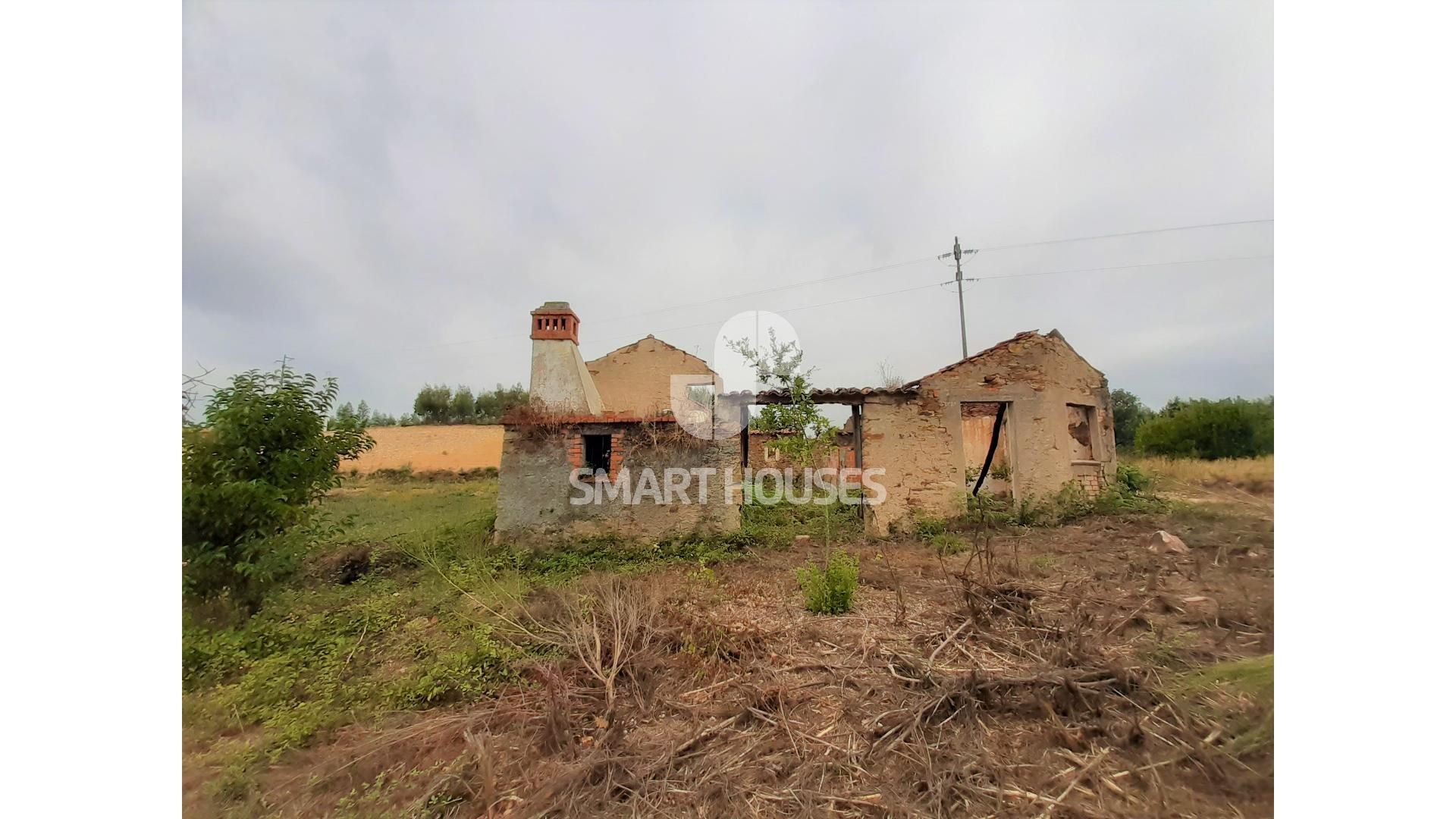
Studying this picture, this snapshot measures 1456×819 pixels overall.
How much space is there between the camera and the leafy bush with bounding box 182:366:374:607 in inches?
127

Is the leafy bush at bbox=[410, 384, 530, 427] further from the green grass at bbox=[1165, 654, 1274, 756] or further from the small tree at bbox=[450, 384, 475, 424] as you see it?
the green grass at bbox=[1165, 654, 1274, 756]

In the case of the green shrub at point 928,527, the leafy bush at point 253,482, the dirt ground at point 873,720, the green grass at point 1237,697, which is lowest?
the green shrub at point 928,527

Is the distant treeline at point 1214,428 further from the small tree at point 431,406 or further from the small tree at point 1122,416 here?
the small tree at point 431,406

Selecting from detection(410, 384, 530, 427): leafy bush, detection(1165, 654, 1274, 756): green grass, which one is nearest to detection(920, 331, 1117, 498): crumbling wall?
detection(1165, 654, 1274, 756): green grass

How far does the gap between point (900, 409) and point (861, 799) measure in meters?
6.94

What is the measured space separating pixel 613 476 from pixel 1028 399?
7610 millimetres

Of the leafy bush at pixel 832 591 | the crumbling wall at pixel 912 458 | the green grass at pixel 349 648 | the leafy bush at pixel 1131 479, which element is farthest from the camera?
the leafy bush at pixel 1131 479

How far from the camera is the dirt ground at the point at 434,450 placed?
15.9m

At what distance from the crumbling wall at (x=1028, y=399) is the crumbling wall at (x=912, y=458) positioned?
0.21 m

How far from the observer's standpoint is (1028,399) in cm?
859

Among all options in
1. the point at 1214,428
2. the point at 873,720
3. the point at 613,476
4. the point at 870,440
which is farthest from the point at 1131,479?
the point at 613,476

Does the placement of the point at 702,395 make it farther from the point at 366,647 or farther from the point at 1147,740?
the point at 1147,740

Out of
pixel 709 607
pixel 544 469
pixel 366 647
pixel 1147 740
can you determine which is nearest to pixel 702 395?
pixel 544 469

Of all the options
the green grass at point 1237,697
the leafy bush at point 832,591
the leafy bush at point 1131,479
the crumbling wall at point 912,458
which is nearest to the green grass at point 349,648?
the leafy bush at point 832,591
